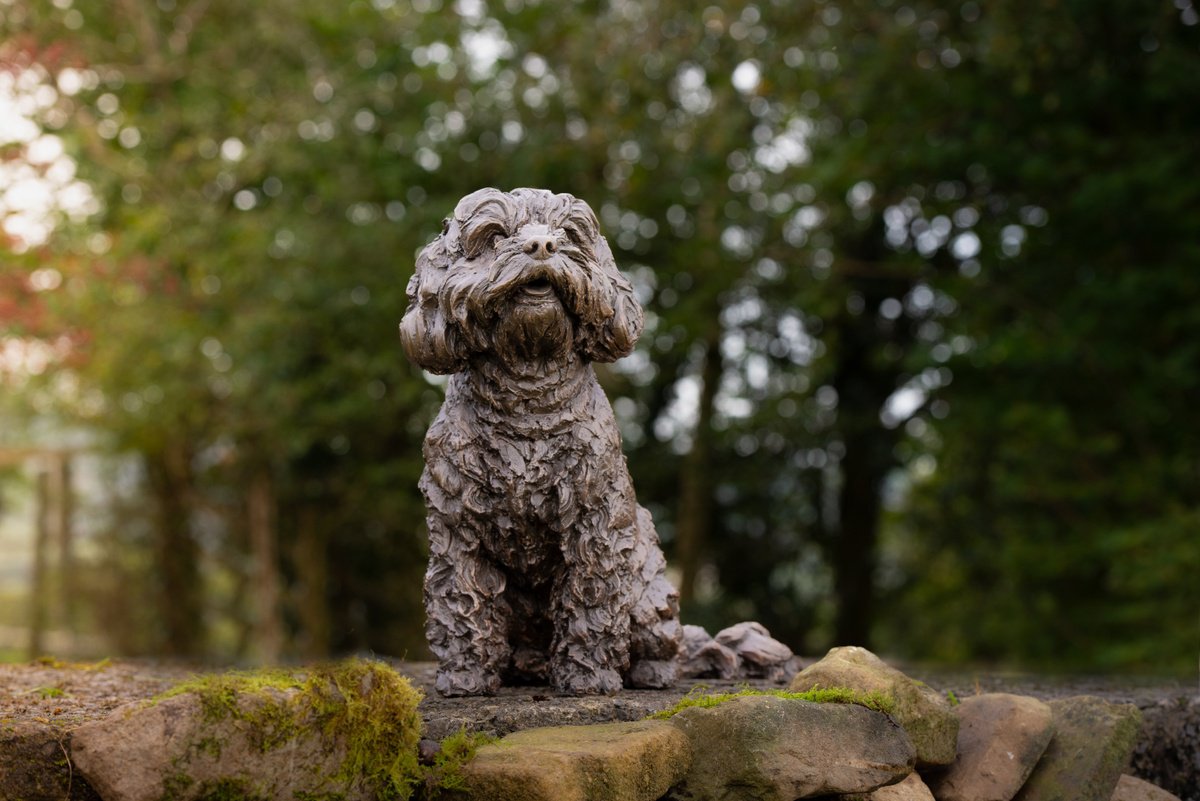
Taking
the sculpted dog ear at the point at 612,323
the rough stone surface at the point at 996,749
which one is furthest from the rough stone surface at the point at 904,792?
the sculpted dog ear at the point at 612,323

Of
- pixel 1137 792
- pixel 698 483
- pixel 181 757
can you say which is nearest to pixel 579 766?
Answer: pixel 181 757

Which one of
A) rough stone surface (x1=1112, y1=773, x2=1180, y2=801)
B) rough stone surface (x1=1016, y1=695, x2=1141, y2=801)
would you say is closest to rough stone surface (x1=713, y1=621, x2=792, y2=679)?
rough stone surface (x1=1016, y1=695, x2=1141, y2=801)

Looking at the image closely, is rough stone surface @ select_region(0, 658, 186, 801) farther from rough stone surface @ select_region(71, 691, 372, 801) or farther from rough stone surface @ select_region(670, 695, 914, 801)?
rough stone surface @ select_region(670, 695, 914, 801)

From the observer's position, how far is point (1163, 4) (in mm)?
8719

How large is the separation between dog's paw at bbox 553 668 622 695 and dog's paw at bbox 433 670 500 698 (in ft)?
0.89

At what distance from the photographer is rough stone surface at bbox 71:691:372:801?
136 inches

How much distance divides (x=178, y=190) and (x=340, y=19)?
2.57 m

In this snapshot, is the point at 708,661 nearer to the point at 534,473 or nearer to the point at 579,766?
the point at 534,473

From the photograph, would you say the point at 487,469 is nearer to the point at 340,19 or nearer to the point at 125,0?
the point at 340,19

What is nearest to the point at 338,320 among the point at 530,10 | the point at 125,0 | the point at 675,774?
the point at 530,10

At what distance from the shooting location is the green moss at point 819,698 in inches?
163

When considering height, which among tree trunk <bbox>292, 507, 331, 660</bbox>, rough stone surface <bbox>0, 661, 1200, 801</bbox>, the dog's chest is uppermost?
the dog's chest

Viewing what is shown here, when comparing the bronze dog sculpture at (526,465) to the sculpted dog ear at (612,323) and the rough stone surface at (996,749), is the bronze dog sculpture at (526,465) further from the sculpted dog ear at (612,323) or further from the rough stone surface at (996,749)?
the rough stone surface at (996,749)

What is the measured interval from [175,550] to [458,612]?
Answer: 11201 mm
